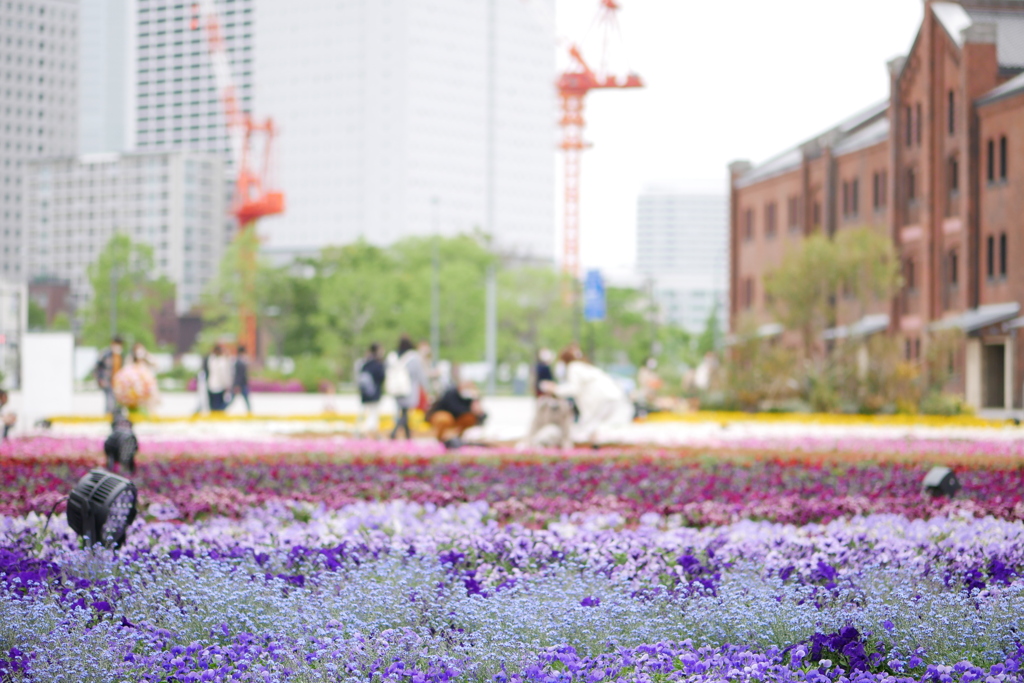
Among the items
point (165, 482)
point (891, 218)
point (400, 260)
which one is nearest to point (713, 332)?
point (400, 260)

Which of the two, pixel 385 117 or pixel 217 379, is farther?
pixel 385 117

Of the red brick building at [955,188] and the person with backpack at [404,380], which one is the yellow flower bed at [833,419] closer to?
the person with backpack at [404,380]

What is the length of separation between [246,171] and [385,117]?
3957 centimetres

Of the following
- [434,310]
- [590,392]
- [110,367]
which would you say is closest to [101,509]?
[590,392]

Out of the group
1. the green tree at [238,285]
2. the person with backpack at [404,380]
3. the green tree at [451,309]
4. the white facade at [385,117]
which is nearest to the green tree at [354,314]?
the green tree at [451,309]

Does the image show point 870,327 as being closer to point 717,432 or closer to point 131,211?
point 717,432

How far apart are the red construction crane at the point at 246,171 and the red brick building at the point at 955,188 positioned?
37.3m

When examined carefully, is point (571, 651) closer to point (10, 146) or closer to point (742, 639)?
point (742, 639)

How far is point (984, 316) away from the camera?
125 feet

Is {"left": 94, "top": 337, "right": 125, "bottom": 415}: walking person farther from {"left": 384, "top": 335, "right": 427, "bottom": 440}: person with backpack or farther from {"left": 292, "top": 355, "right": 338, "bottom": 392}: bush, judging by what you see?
{"left": 292, "top": 355, "right": 338, "bottom": 392}: bush

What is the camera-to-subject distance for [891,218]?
44625 mm

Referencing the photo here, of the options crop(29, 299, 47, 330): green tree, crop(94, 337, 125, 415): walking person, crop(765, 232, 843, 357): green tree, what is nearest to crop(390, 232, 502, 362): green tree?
crop(765, 232, 843, 357): green tree

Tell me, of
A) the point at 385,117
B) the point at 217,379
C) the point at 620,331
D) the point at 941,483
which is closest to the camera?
the point at 941,483

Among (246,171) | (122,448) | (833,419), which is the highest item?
(246,171)
